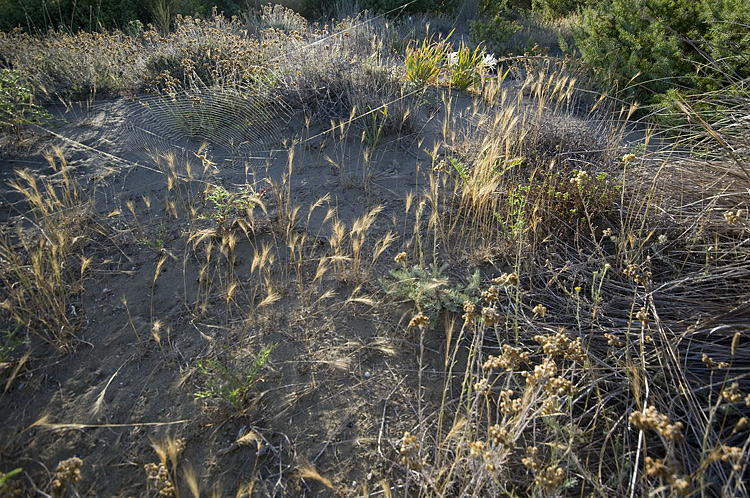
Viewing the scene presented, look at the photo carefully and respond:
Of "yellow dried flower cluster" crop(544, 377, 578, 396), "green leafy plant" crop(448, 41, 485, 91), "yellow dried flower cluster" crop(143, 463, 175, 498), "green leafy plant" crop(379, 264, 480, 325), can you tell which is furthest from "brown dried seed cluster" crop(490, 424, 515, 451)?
"green leafy plant" crop(448, 41, 485, 91)

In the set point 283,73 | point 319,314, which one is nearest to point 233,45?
point 283,73

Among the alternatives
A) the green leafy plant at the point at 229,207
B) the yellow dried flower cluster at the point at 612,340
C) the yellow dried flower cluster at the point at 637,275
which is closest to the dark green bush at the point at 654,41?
the yellow dried flower cluster at the point at 637,275

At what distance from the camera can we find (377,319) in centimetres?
241

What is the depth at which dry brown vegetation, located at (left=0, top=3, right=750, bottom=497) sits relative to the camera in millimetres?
1715

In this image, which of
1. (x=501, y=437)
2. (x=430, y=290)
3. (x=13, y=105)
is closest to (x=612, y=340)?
(x=501, y=437)

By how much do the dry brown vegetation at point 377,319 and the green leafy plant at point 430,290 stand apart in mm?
19

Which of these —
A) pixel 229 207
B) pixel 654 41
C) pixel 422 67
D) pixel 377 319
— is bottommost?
pixel 377 319

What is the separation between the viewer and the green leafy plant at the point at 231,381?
6.23 feet

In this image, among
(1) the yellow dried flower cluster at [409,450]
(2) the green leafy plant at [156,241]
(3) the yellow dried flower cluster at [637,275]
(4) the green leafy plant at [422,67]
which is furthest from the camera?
(4) the green leafy plant at [422,67]

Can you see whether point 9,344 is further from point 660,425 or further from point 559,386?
point 660,425

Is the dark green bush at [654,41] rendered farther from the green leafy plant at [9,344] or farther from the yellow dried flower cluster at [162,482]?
the green leafy plant at [9,344]

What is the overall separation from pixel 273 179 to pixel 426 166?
4.02ft

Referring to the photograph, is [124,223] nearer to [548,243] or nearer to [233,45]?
[548,243]

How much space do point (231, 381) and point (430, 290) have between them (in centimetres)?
103
